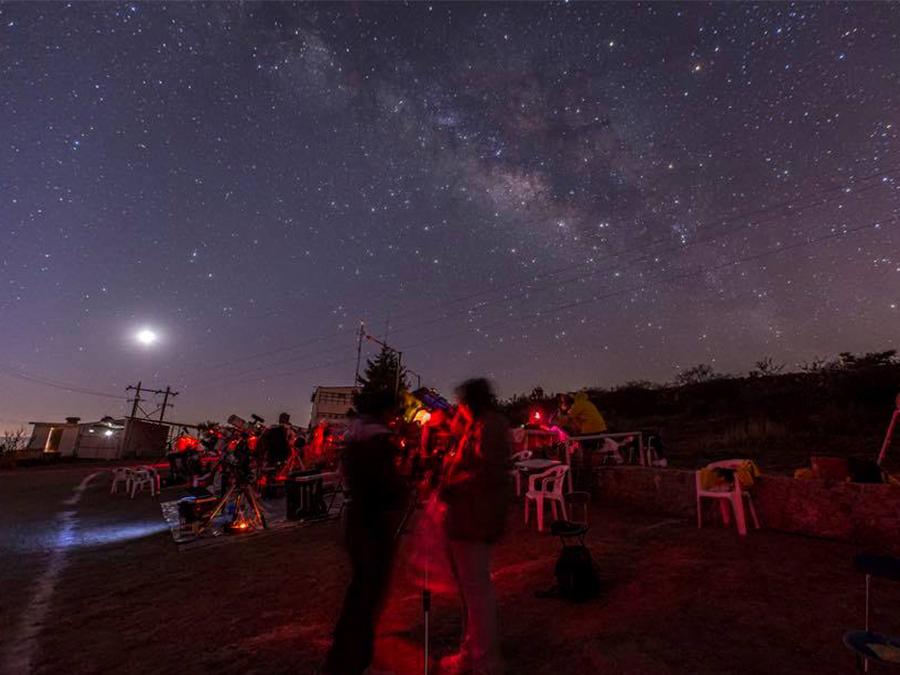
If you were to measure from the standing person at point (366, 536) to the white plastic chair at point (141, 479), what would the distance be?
14.3 meters

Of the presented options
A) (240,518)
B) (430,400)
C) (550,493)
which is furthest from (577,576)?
(430,400)

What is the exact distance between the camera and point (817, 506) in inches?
212

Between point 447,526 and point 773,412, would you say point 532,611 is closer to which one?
point 447,526

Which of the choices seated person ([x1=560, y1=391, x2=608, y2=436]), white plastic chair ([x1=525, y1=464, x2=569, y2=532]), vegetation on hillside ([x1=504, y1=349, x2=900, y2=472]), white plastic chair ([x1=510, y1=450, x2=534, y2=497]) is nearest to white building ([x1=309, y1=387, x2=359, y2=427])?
vegetation on hillside ([x1=504, y1=349, x2=900, y2=472])

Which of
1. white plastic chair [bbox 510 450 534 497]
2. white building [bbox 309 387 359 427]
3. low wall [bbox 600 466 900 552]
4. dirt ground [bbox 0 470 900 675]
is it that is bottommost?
dirt ground [bbox 0 470 900 675]

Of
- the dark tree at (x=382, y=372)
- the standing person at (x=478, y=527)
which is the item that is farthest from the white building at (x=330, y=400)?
the standing person at (x=478, y=527)

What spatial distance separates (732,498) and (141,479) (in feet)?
55.1

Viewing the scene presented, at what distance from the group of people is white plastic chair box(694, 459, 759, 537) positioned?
176 inches

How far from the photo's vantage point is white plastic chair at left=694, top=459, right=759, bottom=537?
5.68 meters

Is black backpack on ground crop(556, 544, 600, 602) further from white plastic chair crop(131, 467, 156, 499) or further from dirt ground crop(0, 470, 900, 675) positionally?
white plastic chair crop(131, 467, 156, 499)

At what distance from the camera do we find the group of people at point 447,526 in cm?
280

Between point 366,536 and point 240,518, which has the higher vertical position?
point 366,536

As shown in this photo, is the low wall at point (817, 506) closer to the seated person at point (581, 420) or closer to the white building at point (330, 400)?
the seated person at point (581, 420)

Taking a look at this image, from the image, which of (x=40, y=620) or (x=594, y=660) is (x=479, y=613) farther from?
(x=40, y=620)
